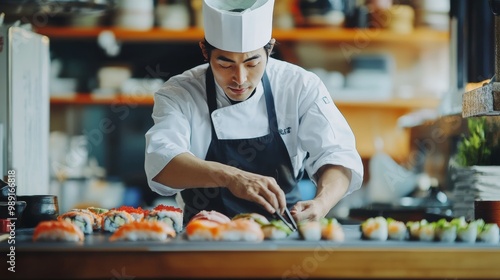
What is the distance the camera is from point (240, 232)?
1.98 m

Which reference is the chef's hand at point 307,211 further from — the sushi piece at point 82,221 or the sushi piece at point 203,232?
the sushi piece at point 82,221

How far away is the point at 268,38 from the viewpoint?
273 centimetres

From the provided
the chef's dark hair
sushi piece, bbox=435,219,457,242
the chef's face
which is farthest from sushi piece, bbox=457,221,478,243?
the chef's dark hair

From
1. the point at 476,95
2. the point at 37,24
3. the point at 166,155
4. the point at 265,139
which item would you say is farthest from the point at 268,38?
the point at 37,24

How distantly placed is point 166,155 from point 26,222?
49cm

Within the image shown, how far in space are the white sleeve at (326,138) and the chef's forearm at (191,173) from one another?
43cm

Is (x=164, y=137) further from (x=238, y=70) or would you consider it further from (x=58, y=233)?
(x=58, y=233)

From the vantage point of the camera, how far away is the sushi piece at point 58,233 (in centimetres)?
198

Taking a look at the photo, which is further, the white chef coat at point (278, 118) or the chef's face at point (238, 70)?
the white chef coat at point (278, 118)

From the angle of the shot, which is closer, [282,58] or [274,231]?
[274,231]

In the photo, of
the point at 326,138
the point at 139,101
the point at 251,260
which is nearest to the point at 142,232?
the point at 251,260

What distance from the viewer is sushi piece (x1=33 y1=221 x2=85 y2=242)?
1978mm

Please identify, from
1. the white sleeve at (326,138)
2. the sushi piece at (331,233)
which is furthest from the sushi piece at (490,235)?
the white sleeve at (326,138)

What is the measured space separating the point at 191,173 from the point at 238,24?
1.78 feet
